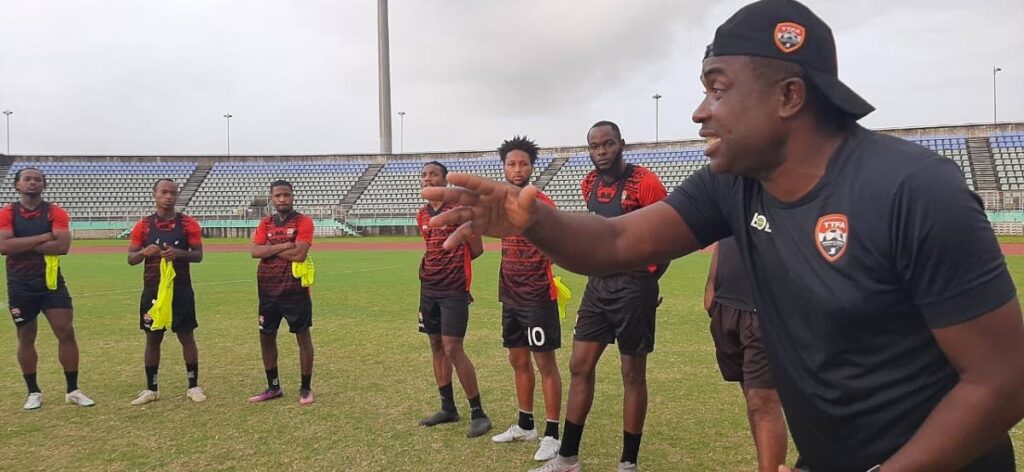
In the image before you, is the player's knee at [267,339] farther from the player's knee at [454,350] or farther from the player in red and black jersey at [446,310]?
the player's knee at [454,350]

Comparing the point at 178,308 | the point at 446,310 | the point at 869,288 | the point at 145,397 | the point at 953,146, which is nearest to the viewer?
the point at 869,288

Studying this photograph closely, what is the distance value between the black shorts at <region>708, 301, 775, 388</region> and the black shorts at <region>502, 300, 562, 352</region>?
4.83 feet

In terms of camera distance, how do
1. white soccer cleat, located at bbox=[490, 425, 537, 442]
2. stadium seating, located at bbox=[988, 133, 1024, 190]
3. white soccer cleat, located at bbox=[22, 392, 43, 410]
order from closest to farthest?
white soccer cleat, located at bbox=[490, 425, 537, 442] → white soccer cleat, located at bbox=[22, 392, 43, 410] → stadium seating, located at bbox=[988, 133, 1024, 190]

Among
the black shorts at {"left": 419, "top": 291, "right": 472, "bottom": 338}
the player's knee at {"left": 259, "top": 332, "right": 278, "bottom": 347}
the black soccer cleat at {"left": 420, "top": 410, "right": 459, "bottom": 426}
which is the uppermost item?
the black shorts at {"left": 419, "top": 291, "right": 472, "bottom": 338}

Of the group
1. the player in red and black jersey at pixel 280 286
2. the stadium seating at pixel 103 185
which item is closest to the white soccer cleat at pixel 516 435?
the player in red and black jersey at pixel 280 286

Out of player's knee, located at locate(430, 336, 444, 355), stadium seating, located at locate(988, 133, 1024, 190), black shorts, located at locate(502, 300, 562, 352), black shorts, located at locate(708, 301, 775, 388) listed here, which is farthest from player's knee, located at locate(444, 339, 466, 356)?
stadium seating, located at locate(988, 133, 1024, 190)

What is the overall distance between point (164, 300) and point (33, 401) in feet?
4.94

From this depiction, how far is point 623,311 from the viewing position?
16.4 feet

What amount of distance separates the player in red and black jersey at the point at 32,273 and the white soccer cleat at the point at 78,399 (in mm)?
68

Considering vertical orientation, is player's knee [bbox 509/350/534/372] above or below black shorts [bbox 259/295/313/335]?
below

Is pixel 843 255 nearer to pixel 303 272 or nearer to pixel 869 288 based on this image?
pixel 869 288

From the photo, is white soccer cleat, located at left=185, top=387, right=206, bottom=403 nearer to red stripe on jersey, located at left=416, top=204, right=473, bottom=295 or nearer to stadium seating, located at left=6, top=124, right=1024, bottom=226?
red stripe on jersey, located at left=416, top=204, right=473, bottom=295

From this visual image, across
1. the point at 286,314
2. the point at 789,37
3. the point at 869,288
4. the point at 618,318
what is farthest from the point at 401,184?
the point at 869,288

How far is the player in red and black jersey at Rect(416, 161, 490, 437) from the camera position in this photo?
20.0 feet
